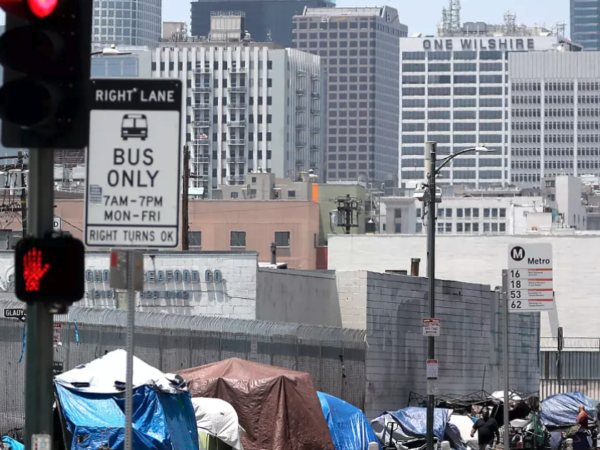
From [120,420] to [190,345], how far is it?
7569 millimetres

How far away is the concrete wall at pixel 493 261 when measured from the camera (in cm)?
7206

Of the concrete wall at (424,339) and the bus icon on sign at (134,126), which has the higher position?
the bus icon on sign at (134,126)

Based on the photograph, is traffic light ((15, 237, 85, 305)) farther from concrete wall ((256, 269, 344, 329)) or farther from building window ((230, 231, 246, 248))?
building window ((230, 231, 246, 248))

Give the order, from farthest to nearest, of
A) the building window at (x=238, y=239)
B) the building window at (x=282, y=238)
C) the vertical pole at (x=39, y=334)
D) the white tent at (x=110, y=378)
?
the building window at (x=238, y=239), the building window at (x=282, y=238), the white tent at (x=110, y=378), the vertical pole at (x=39, y=334)

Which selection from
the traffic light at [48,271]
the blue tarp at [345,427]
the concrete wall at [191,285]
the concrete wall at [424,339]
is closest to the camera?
the traffic light at [48,271]

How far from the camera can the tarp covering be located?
82.9ft

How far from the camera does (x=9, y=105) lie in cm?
955

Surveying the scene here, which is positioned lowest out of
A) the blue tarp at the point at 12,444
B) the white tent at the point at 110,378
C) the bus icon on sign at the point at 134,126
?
the blue tarp at the point at 12,444

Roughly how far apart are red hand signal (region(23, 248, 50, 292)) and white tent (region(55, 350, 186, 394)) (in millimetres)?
13094

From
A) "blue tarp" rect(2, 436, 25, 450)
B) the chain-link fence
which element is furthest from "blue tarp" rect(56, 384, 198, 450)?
the chain-link fence

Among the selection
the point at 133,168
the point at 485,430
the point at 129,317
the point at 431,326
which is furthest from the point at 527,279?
the point at 133,168

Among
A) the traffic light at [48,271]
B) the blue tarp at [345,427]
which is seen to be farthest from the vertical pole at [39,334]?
the blue tarp at [345,427]

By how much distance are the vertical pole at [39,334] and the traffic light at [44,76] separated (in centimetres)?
23

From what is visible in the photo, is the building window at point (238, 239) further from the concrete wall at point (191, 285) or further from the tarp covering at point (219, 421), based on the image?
the tarp covering at point (219, 421)
